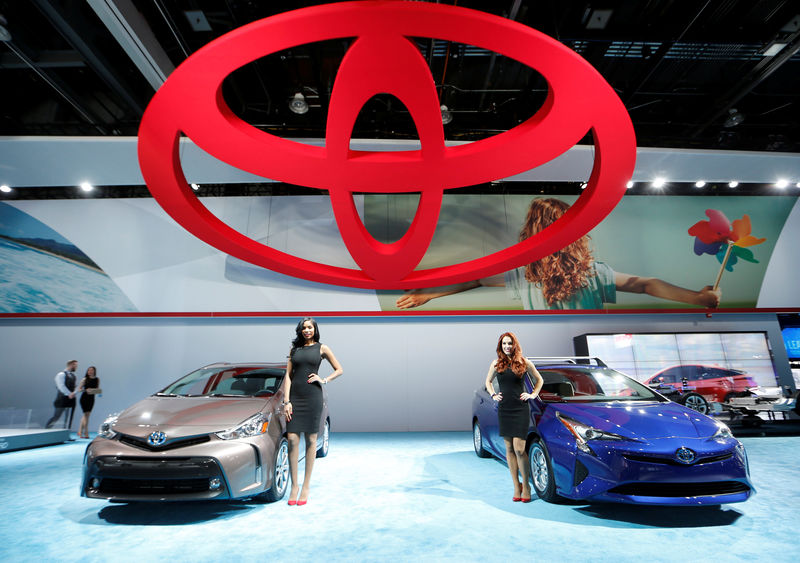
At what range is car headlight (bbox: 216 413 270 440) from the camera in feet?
10.5

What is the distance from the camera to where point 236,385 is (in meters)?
4.53

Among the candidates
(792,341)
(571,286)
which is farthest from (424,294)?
(792,341)

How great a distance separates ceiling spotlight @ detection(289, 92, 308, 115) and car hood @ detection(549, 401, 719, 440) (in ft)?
20.8

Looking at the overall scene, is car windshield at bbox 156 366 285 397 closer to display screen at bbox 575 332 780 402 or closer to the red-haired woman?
the red-haired woman

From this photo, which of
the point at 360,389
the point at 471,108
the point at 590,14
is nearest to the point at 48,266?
the point at 360,389

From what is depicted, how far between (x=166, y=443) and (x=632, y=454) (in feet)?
11.7

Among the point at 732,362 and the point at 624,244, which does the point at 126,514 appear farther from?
the point at 732,362

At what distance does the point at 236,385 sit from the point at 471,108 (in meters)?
6.68

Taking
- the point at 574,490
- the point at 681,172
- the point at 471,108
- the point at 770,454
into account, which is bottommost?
the point at 770,454

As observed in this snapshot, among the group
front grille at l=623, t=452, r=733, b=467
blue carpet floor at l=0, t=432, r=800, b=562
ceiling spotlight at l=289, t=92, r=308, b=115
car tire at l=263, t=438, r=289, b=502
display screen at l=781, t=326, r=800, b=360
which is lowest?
blue carpet floor at l=0, t=432, r=800, b=562

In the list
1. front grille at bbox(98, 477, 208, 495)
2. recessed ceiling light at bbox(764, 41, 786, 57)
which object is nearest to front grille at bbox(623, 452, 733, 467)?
front grille at bbox(98, 477, 208, 495)

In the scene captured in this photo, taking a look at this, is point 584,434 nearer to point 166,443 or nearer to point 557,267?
point 166,443

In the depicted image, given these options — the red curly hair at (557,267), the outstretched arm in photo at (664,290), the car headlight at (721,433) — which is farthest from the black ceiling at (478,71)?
the car headlight at (721,433)

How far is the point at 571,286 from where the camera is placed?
394 inches
